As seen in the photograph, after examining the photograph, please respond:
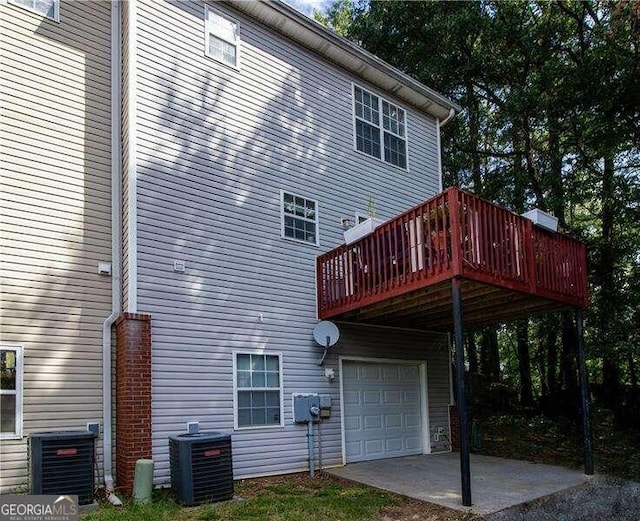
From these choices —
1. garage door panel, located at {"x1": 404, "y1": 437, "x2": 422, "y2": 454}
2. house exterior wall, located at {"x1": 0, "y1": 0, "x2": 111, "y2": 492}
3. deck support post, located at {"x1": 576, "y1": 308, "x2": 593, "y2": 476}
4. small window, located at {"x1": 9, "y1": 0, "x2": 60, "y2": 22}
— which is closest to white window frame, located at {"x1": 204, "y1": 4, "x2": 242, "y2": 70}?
house exterior wall, located at {"x1": 0, "y1": 0, "x2": 111, "y2": 492}

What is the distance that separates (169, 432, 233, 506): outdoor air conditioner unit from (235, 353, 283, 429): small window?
130 centimetres

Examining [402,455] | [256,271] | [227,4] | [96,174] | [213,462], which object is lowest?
[402,455]

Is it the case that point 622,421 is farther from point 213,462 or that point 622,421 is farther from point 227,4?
point 227,4

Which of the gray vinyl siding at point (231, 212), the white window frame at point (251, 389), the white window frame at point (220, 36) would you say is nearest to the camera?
the gray vinyl siding at point (231, 212)

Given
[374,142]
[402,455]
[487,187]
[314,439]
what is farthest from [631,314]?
[314,439]

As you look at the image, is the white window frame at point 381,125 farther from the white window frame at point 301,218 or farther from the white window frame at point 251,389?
the white window frame at point 251,389

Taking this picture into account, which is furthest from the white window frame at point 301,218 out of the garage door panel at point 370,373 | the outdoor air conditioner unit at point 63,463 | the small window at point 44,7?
the outdoor air conditioner unit at point 63,463

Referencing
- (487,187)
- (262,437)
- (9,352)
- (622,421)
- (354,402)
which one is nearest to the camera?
(9,352)

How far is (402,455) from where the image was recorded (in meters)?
10.6

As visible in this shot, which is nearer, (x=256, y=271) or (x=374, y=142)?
(x=256, y=271)

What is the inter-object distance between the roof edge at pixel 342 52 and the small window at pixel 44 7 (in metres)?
2.67

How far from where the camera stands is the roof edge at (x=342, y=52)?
9.60 m

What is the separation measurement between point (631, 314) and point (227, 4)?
10.2 meters

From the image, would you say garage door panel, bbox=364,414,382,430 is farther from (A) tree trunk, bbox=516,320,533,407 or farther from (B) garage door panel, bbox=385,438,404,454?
(A) tree trunk, bbox=516,320,533,407
